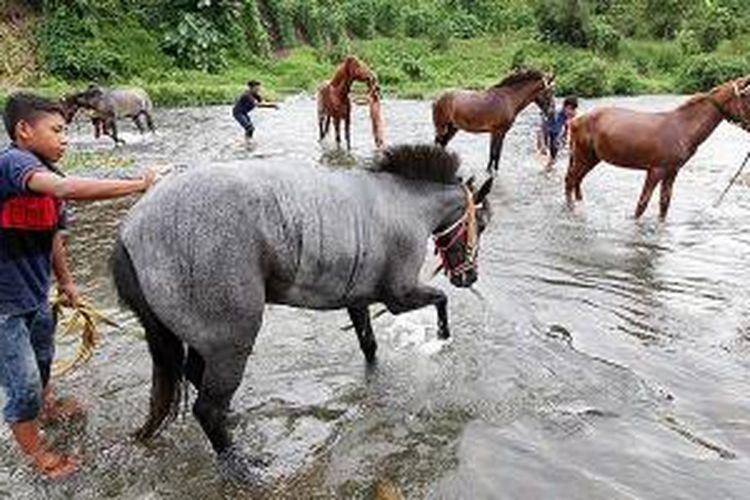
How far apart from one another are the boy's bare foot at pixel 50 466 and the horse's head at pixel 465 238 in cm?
281

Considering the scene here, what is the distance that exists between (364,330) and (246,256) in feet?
6.19

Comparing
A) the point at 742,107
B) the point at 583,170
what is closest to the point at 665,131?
the point at 742,107

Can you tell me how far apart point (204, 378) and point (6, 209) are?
4.36 feet

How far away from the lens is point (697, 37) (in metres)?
42.6

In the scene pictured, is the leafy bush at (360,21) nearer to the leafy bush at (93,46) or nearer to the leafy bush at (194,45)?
the leafy bush at (194,45)

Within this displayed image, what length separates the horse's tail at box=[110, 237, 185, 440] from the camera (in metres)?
4.36

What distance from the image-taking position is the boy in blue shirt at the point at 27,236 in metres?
4.08

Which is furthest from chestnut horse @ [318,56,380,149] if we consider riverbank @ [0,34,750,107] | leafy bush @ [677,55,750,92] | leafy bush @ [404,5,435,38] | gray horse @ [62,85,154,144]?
leafy bush @ [404,5,435,38]

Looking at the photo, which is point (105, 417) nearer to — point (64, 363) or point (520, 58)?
point (64, 363)

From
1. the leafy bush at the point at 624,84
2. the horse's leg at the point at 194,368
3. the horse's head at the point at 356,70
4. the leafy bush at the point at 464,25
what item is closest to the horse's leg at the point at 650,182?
the horse's head at the point at 356,70

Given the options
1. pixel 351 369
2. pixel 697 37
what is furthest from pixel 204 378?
pixel 697 37

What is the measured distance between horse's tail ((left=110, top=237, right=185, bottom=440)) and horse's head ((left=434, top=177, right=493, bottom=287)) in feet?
6.86

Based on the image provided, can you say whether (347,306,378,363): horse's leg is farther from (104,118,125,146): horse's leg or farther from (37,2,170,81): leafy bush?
(37,2,170,81): leafy bush

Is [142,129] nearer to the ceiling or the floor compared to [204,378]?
nearer to the floor
